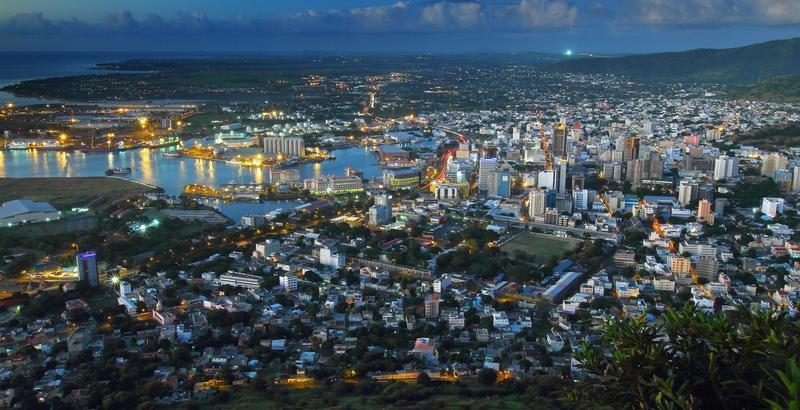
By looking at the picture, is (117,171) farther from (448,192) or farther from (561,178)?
(561,178)

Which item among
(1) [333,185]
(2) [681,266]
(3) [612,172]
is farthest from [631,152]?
(2) [681,266]

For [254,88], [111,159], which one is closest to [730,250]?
[111,159]

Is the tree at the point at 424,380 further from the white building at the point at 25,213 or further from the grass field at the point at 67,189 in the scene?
the grass field at the point at 67,189

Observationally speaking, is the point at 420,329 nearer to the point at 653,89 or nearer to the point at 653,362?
the point at 653,362

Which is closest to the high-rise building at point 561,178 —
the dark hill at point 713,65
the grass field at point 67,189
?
the grass field at point 67,189

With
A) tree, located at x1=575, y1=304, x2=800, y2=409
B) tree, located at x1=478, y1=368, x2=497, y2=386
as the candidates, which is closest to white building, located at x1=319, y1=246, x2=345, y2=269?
tree, located at x1=478, y1=368, x2=497, y2=386
